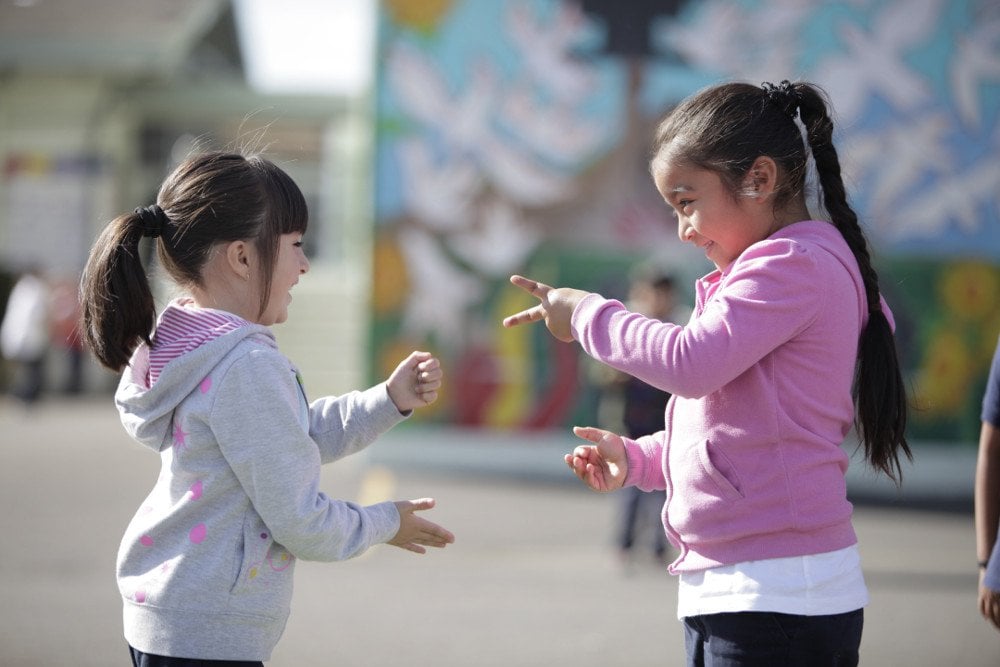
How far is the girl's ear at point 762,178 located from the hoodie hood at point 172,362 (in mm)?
1005

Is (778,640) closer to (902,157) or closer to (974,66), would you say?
(902,157)

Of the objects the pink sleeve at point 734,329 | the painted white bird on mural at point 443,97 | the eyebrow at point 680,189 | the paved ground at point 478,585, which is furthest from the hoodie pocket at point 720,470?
the painted white bird on mural at point 443,97

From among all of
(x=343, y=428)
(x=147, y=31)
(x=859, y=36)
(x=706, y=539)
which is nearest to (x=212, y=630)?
(x=343, y=428)

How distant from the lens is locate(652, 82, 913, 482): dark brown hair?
2.23m

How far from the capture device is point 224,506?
229cm

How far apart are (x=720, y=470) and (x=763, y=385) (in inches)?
7.0

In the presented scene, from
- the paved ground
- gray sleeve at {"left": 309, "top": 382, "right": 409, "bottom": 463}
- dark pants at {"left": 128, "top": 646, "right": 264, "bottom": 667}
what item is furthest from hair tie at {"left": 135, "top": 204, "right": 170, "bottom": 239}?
the paved ground

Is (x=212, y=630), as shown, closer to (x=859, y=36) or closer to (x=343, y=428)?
(x=343, y=428)

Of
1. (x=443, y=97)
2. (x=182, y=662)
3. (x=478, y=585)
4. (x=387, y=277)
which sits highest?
(x=443, y=97)

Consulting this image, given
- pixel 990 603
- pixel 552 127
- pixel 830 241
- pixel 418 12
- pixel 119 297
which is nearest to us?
pixel 830 241

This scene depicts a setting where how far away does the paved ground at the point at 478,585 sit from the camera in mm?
5121

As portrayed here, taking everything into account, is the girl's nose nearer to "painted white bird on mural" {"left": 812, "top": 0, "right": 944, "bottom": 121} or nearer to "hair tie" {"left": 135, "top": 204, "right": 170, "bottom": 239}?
"hair tie" {"left": 135, "top": 204, "right": 170, "bottom": 239}

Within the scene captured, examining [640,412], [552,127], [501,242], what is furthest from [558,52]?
[640,412]

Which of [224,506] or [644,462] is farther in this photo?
[644,462]
